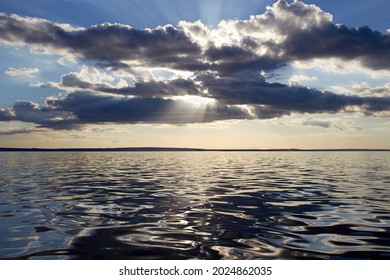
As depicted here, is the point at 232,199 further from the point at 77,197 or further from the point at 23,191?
the point at 23,191

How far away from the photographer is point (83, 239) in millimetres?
10945

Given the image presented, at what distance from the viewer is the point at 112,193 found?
2170cm

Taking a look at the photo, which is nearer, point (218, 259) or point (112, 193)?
point (218, 259)

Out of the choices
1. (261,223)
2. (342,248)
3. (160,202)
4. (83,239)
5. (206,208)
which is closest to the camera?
(342,248)

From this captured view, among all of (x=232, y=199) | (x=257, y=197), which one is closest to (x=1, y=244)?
(x=232, y=199)

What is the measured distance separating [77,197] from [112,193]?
7.75 feet

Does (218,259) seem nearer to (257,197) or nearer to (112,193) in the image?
(257,197)

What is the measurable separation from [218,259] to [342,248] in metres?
3.85
